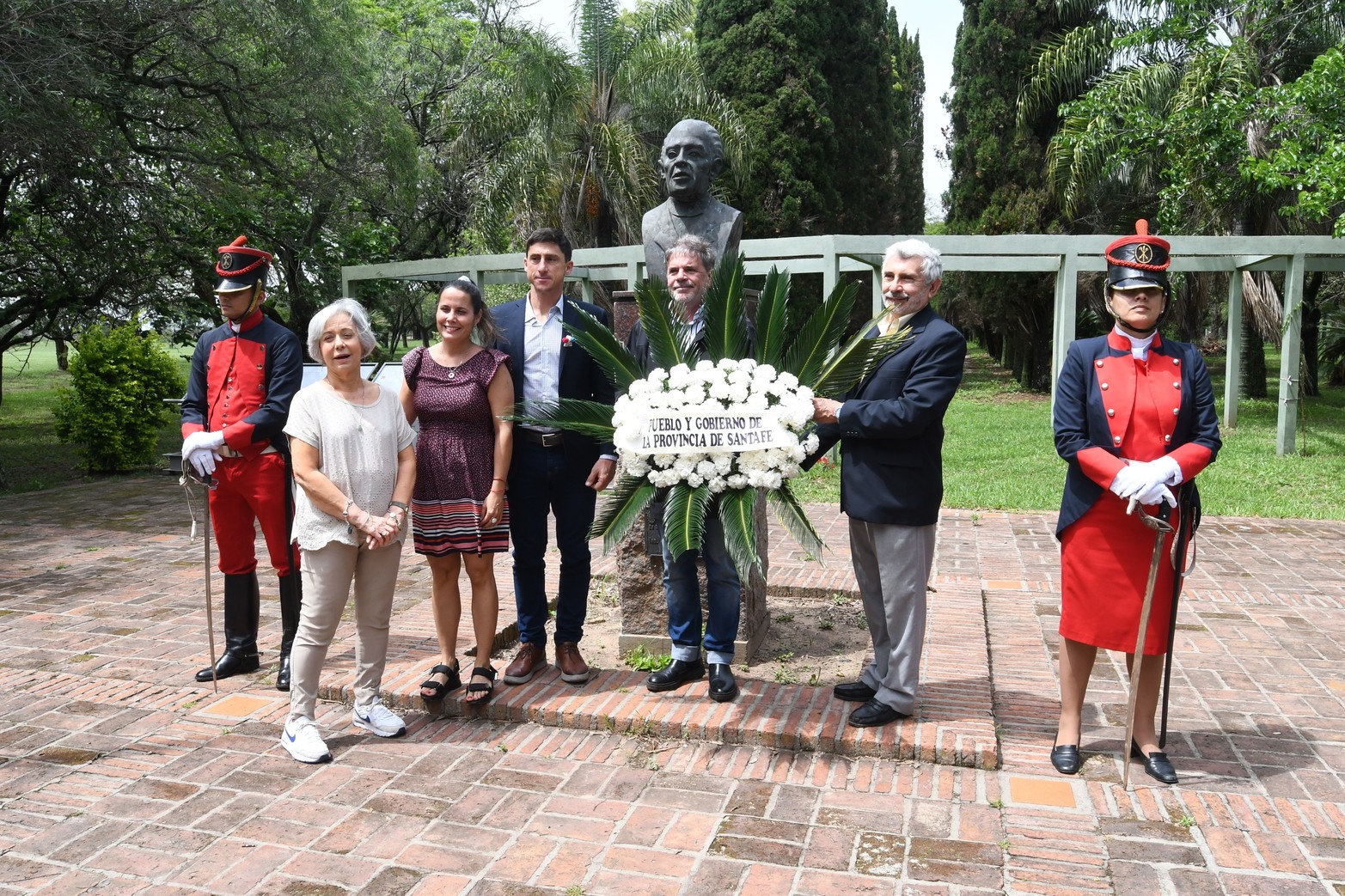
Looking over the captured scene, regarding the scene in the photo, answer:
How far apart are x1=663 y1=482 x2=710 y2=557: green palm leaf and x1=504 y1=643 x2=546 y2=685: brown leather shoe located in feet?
3.50

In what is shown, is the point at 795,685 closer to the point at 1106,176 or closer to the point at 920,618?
the point at 920,618

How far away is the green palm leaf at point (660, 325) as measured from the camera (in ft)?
13.1

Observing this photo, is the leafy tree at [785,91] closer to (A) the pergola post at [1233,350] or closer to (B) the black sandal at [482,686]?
(A) the pergola post at [1233,350]

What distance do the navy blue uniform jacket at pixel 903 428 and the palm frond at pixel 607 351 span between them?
85cm

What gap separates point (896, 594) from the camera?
153 inches

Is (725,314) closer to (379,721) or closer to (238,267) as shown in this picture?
(379,721)

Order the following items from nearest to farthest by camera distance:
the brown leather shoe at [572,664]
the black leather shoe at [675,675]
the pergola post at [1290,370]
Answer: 1. the black leather shoe at [675,675]
2. the brown leather shoe at [572,664]
3. the pergola post at [1290,370]

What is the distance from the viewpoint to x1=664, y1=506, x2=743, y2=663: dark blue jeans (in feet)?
13.6

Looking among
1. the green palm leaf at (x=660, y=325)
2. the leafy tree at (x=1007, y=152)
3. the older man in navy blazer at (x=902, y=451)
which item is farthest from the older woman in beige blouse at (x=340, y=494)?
the leafy tree at (x=1007, y=152)

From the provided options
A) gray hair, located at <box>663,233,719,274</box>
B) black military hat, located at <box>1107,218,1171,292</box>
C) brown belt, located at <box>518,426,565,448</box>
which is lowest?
brown belt, located at <box>518,426,565,448</box>

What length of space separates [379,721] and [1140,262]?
133 inches

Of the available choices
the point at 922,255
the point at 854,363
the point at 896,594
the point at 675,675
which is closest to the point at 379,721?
the point at 675,675

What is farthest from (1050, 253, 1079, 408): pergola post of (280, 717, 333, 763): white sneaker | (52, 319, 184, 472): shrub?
(280, 717, 333, 763): white sneaker

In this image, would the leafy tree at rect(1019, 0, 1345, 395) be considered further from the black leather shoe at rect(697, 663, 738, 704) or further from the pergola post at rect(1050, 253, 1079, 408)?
the black leather shoe at rect(697, 663, 738, 704)
